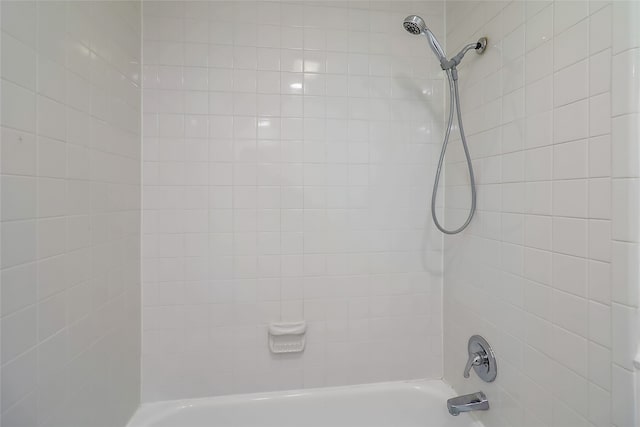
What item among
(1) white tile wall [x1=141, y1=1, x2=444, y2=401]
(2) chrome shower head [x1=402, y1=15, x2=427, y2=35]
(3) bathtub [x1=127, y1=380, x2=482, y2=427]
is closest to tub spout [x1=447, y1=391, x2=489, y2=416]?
(3) bathtub [x1=127, y1=380, x2=482, y2=427]

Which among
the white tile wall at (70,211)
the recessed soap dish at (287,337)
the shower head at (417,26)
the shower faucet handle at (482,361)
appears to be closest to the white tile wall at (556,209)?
the shower faucet handle at (482,361)

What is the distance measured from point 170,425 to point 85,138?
48.5 inches

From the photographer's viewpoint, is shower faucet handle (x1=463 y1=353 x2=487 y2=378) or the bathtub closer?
shower faucet handle (x1=463 y1=353 x2=487 y2=378)

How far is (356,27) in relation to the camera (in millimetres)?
1364

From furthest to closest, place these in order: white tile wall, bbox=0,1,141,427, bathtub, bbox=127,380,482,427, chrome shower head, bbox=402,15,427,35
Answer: bathtub, bbox=127,380,482,427 → chrome shower head, bbox=402,15,427,35 → white tile wall, bbox=0,1,141,427

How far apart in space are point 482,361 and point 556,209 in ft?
2.22

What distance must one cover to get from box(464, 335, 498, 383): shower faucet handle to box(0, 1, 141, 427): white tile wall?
4.54ft

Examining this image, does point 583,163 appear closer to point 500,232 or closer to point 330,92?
point 500,232

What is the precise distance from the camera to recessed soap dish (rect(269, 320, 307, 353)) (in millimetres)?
1314

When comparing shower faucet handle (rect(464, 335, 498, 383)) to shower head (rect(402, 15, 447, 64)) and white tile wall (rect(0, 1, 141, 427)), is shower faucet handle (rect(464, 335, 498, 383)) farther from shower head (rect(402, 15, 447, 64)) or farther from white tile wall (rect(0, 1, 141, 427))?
white tile wall (rect(0, 1, 141, 427))

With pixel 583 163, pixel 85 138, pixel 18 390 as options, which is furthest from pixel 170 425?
pixel 583 163

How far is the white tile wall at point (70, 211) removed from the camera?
2.16 ft

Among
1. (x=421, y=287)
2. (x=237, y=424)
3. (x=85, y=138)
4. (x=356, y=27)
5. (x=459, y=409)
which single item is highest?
(x=356, y=27)

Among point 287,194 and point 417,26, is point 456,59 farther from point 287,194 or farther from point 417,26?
point 287,194
